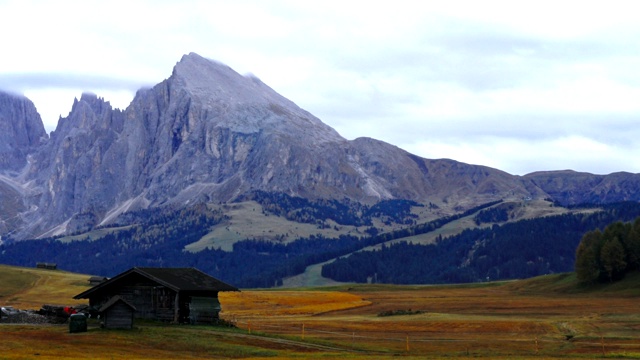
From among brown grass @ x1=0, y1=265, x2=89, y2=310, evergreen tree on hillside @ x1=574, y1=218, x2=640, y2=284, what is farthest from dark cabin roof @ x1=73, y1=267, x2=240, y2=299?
evergreen tree on hillside @ x1=574, y1=218, x2=640, y2=284

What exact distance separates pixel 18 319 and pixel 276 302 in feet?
321

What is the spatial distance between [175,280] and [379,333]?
23141 mm

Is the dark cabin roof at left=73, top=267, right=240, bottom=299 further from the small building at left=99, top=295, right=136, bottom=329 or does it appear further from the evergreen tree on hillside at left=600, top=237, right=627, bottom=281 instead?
the evergreen tree on hillside at left=600, top=237, right=627, bottom=281

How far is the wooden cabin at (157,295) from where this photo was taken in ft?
279

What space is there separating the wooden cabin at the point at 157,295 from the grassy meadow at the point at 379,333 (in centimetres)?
293

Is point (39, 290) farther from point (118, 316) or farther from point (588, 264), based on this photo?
point (118, 316)

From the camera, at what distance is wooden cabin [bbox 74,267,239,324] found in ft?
279

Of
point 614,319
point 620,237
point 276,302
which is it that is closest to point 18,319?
point 614,319

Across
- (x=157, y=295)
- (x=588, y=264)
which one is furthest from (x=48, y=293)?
(x=588, y=264)

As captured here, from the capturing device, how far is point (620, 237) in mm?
186375

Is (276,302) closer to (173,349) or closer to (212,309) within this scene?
(212,309)

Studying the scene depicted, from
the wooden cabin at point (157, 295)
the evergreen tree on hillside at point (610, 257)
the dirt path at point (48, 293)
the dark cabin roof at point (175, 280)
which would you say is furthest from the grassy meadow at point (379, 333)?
the evergreen tree on hillside at point (610, 257)

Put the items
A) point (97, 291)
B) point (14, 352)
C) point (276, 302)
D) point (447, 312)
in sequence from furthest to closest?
point (276, 302), point (447, 312), point (97, 291), point (14, 352)

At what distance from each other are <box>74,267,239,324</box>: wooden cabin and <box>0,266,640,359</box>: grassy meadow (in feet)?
9.62
